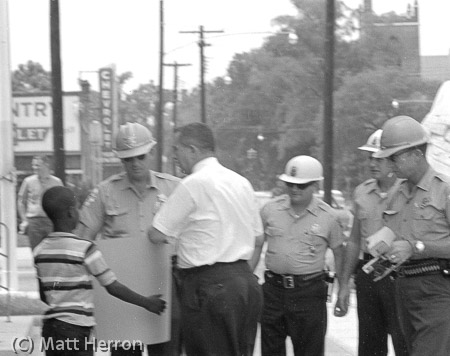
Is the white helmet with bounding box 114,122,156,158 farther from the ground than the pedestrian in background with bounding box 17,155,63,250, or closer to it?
farther from the ground

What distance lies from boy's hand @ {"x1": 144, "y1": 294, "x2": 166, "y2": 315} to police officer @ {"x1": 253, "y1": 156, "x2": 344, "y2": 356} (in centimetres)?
154

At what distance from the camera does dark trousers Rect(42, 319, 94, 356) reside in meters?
5.79

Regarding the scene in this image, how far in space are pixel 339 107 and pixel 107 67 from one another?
20.2 meters

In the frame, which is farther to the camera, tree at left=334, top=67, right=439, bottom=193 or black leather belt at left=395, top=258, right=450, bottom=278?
tree at left=334, top=67, right=439, bottom=193

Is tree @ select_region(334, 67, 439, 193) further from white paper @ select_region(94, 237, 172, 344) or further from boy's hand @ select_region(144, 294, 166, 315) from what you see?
boy's hand @ select_region(144, 294, 166, 315)

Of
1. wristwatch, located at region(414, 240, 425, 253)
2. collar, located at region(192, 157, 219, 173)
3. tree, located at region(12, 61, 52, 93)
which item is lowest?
wristwatch, located at region(414, 240, 425, 253)

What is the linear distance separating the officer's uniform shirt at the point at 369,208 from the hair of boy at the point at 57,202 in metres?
2.56

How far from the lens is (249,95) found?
3248 inches

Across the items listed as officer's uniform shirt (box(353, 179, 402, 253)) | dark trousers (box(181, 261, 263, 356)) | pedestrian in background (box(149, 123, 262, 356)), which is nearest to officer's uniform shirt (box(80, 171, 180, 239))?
pedestrian in background (box(149, 123, 262, 356))

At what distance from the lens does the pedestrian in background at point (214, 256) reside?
595cm

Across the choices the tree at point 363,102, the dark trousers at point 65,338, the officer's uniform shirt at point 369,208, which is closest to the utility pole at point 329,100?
the officer's uniform shirt at point 369,208

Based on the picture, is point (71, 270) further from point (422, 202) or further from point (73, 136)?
point (73, 136)

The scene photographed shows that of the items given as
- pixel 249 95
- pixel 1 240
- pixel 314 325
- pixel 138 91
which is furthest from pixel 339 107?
pixel 314 325

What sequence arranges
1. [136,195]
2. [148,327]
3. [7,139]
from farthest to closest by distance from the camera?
[7,139] → [136,195] → [148,327]
